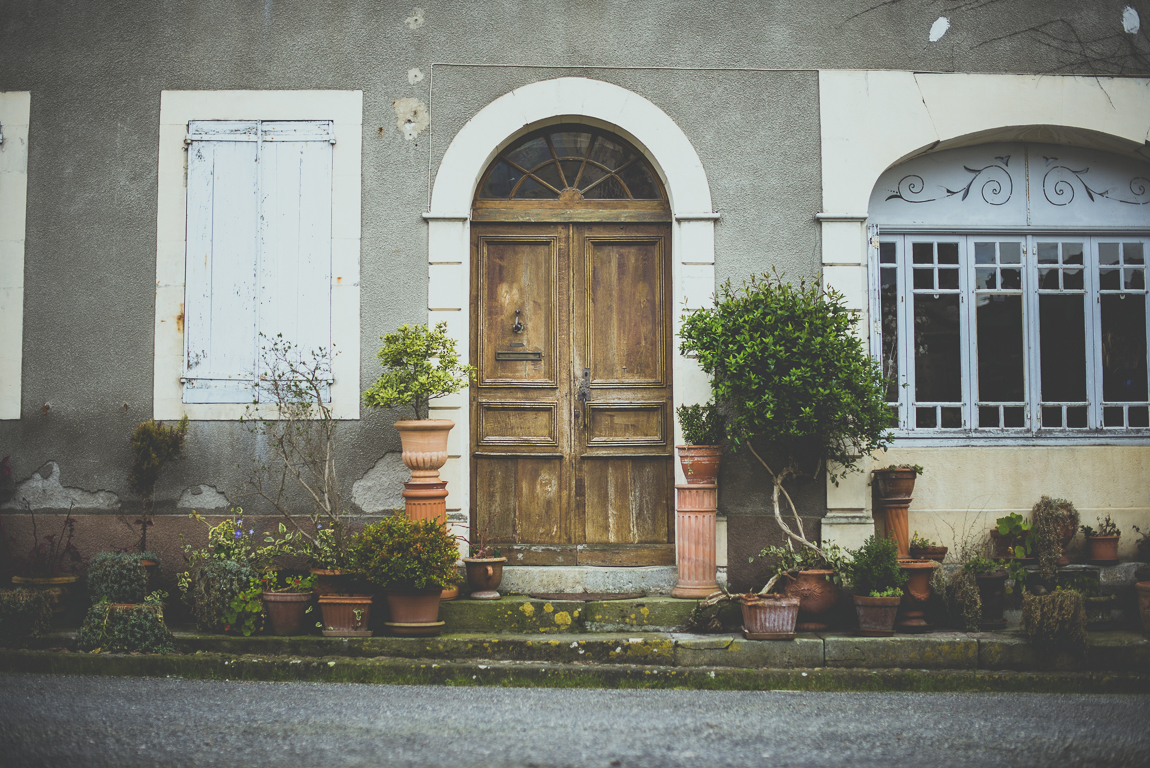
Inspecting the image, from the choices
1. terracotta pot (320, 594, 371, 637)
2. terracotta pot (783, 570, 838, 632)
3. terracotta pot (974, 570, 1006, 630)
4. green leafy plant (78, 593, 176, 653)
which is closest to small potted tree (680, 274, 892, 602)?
terracotta pot (783, 570, 838, 632)

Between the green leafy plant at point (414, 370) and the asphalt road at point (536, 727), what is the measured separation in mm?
1868

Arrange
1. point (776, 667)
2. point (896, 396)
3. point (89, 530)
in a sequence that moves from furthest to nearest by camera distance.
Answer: point (896, 396) → point (89, 530) → point (776, 667)

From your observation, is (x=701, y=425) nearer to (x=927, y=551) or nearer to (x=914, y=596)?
(x=914, y=596)

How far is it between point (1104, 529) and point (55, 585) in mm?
7452

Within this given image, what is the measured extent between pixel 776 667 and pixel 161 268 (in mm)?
5112

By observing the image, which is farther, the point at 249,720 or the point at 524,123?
the point at 524,123

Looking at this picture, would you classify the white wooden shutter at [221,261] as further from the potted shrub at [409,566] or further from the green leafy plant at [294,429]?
the potted shrub at [409,566]

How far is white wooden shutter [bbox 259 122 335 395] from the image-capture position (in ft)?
21.0

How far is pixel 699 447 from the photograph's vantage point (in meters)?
5.94

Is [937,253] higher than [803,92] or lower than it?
lower

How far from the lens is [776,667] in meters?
5.41

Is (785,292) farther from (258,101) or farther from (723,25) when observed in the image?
(258,101)

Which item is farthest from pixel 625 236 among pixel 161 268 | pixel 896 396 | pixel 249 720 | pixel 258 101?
pixel 249 720

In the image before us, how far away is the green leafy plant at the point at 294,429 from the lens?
6262mm
